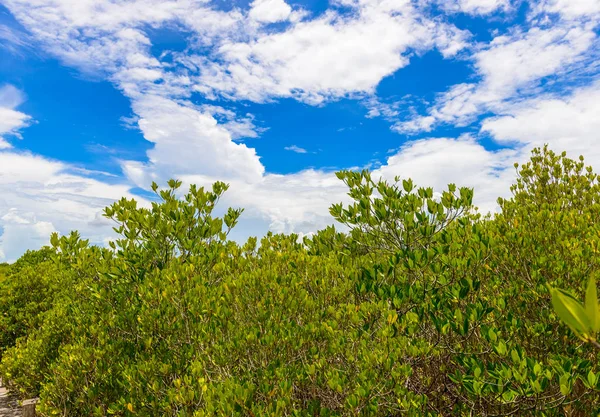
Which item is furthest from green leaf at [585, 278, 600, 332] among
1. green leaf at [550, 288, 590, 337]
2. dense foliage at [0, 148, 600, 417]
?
dense foliage at [0, 148, 600, 417]

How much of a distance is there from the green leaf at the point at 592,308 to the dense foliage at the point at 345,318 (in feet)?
11.2

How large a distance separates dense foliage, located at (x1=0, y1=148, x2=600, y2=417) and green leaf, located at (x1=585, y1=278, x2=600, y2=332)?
3403mm

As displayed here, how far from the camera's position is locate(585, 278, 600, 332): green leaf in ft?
3.32

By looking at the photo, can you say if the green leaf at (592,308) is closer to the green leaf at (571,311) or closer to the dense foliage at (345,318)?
the green leaf at (571,311)

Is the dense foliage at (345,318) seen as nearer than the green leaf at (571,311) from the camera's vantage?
No

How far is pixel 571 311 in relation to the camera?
1.07m

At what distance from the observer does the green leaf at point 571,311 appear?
1062 millimetres

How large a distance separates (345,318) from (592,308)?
4.90 metres

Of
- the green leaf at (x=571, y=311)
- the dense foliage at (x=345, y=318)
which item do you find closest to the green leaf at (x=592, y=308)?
the green leaf at (x=571, y=311)

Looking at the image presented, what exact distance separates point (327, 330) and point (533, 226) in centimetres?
373

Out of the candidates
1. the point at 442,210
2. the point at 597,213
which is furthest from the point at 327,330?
the point at 597,213

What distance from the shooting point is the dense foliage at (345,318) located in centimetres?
475

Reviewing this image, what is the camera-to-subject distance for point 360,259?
7.53 metres

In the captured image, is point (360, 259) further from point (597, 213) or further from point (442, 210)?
point (597, 213)
